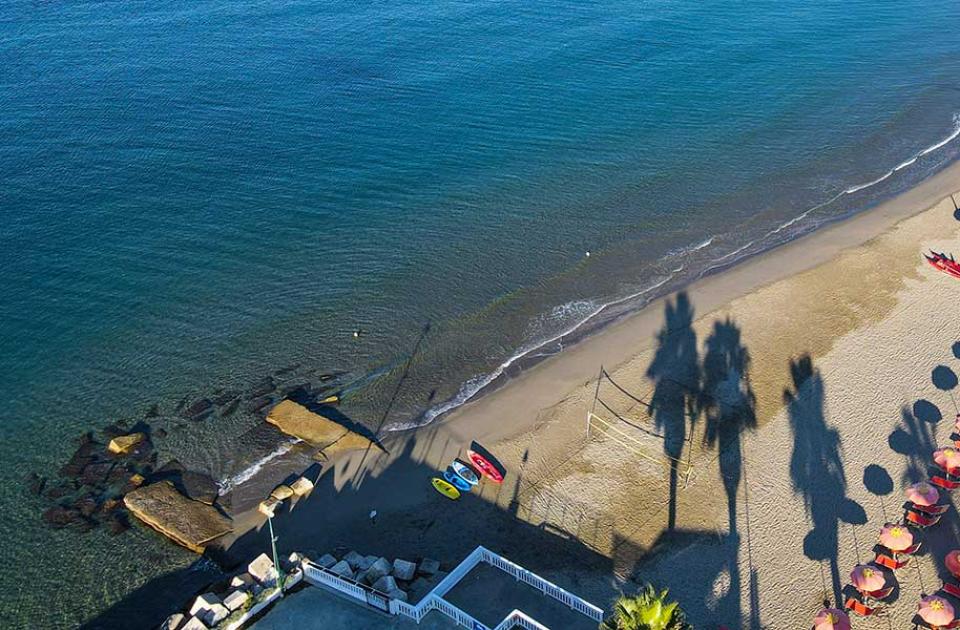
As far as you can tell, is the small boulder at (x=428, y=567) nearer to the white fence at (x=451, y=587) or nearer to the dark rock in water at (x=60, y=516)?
the white fence at (x=451, y=587)

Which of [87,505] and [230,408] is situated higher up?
[230,408]

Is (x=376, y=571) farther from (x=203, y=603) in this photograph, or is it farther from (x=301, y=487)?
(x=301, y=487)

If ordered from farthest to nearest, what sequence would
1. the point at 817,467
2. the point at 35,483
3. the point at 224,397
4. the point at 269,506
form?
the point at 224,397 → the point at 35,483 → the point at 817,467 → the point at 269,506

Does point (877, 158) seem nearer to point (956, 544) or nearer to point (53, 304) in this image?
point (956, 544)

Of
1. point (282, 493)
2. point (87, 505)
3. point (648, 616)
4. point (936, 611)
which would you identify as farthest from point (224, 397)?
point (936, 611)

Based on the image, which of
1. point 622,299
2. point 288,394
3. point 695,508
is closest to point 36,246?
point 288,394

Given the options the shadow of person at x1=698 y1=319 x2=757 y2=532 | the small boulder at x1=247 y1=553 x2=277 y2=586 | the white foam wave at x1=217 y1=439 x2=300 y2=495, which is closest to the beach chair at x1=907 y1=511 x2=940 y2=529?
the shadow of person at x1=698 y1=319 x2=757 y2=532
